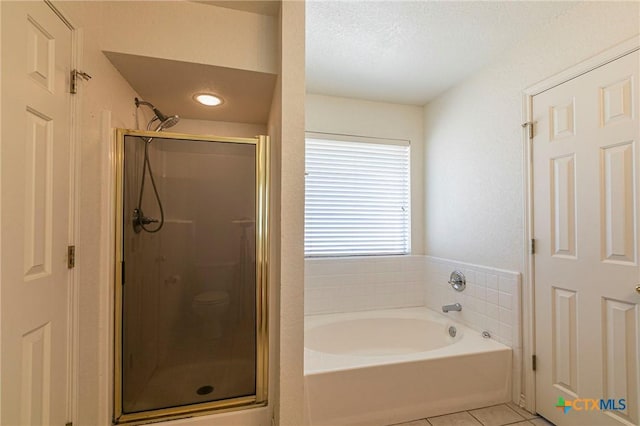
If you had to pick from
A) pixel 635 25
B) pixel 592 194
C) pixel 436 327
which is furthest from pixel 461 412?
pixel 635 25

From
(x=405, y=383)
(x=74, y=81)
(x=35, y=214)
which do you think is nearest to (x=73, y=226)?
(x=35, y=214)

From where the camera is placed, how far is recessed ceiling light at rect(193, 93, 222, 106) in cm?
186

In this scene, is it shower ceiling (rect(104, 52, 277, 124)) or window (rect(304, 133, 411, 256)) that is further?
window (rect(304, 133, 411, 256))

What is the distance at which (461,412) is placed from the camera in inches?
72.3

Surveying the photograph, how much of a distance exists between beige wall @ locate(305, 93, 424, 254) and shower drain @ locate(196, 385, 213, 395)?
7.14ft

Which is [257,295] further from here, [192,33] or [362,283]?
[192,33]

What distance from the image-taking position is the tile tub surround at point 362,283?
2604 millimetres

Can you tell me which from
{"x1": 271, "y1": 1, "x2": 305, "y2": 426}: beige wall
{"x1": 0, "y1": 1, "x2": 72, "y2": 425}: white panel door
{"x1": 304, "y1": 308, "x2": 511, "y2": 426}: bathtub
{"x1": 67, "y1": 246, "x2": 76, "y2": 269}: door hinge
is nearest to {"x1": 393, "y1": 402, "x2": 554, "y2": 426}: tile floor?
{"x1": 304, "y1": 308, "x2": 511, "y2": 426}: bathtub

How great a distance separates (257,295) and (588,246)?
192cm

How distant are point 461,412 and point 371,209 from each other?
5.73ft

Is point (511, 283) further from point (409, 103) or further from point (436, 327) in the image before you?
point (409, 103)

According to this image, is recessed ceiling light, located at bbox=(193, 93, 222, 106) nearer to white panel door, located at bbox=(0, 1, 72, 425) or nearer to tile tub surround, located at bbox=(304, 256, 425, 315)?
white panel door, located at bbox=(0, 1, 72, 425)

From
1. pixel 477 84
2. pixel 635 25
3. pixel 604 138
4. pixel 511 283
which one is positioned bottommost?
pixel 511 283

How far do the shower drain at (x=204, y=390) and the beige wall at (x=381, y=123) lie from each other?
218 cm
